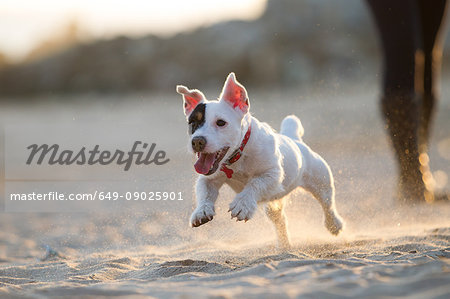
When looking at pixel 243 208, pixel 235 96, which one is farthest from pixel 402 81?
pixel 243 208

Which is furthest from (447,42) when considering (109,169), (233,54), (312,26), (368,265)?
(368,265)

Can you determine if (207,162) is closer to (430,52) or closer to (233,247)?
(233,247)

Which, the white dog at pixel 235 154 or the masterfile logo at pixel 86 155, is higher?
the masterfile logo at pixel 86 155

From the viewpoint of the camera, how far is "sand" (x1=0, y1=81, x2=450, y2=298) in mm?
3355

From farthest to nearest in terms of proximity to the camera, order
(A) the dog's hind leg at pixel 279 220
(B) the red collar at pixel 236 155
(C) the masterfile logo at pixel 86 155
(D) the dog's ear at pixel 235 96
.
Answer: (C) the masterfile logo at pixel 86 155, (A) the dog's hind leg at pixel 279 220, (B) the red collar at pixel 236 155, (D) the dog's ear at pixel 235 96

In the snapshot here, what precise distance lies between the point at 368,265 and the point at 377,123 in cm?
1367

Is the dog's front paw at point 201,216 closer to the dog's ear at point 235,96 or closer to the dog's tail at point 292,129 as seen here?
the dog's ear at point 235,96

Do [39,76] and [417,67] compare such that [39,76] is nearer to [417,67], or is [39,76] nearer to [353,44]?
[353,44]

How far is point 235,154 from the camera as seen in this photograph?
183 inches

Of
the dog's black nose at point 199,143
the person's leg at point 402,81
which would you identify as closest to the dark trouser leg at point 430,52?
the person's leg at point 402,81

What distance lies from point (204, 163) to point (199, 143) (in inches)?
8.1

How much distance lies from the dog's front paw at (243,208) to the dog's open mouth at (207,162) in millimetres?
294

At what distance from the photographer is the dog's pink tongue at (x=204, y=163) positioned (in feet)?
14.5

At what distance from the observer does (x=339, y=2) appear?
Answer: 37781 millimetres
